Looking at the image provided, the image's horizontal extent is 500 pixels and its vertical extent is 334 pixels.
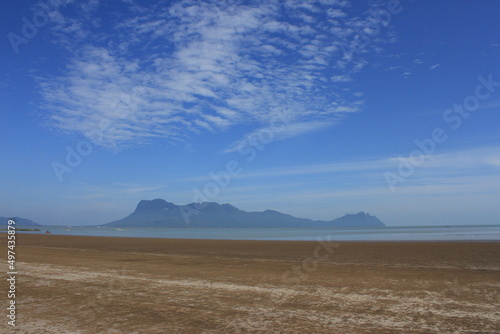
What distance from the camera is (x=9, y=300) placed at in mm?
9570

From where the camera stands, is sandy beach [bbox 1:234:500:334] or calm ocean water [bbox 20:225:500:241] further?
calm ocean water [bbox 20:225:500:241]

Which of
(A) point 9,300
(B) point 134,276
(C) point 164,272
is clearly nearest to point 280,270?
(C) point 164,272

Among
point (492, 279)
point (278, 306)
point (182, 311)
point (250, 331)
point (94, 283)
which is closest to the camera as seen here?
point (250, 331)

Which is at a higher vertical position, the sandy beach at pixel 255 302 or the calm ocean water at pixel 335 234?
the sandy beach at pixel 255 302

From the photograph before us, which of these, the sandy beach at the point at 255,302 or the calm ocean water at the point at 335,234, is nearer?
the sandy beach at the point at 255,302

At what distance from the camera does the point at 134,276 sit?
46.4 ft

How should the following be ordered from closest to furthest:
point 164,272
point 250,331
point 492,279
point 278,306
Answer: point 250,331
point 278,306
point 492,279
point 164,272

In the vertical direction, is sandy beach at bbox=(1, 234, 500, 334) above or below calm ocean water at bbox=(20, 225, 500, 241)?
above

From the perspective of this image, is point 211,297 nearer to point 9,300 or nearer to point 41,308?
point 41,308

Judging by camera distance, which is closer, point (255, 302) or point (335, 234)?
point (255, 302)

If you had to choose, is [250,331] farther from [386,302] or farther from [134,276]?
[134,276]

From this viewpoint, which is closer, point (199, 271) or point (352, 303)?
point (352, 303)

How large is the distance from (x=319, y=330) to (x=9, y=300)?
8.52 m

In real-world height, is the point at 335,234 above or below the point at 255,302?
below
